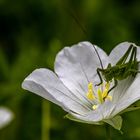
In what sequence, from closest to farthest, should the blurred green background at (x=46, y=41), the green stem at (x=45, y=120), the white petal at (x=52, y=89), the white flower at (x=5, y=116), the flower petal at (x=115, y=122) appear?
1. the flower petal at (x=115, y=122)
2. the white petal at (x=52, y=89)
3. the green stem at (x=45, y=120)
4. the white flower at (x=5, y=116)
5. the blurred green background at (x=46, y=41)

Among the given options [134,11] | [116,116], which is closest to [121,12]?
[134,11]

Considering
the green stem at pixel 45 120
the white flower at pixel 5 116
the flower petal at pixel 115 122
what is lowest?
the green stem at pixel 45 120

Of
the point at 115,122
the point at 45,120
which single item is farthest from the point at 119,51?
the point at 45,120

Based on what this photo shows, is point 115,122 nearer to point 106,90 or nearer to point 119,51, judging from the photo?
point 106,90

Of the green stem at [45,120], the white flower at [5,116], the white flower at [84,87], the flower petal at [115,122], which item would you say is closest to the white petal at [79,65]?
the white flower at [84,87]

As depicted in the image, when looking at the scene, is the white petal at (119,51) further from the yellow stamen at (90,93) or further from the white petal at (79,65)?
the yellow stamen at (90,93)

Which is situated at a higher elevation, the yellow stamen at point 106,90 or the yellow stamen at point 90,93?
the yellow stamen at point 90,93

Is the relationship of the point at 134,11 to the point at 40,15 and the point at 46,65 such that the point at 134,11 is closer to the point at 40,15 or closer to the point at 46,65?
the point at 40,15
